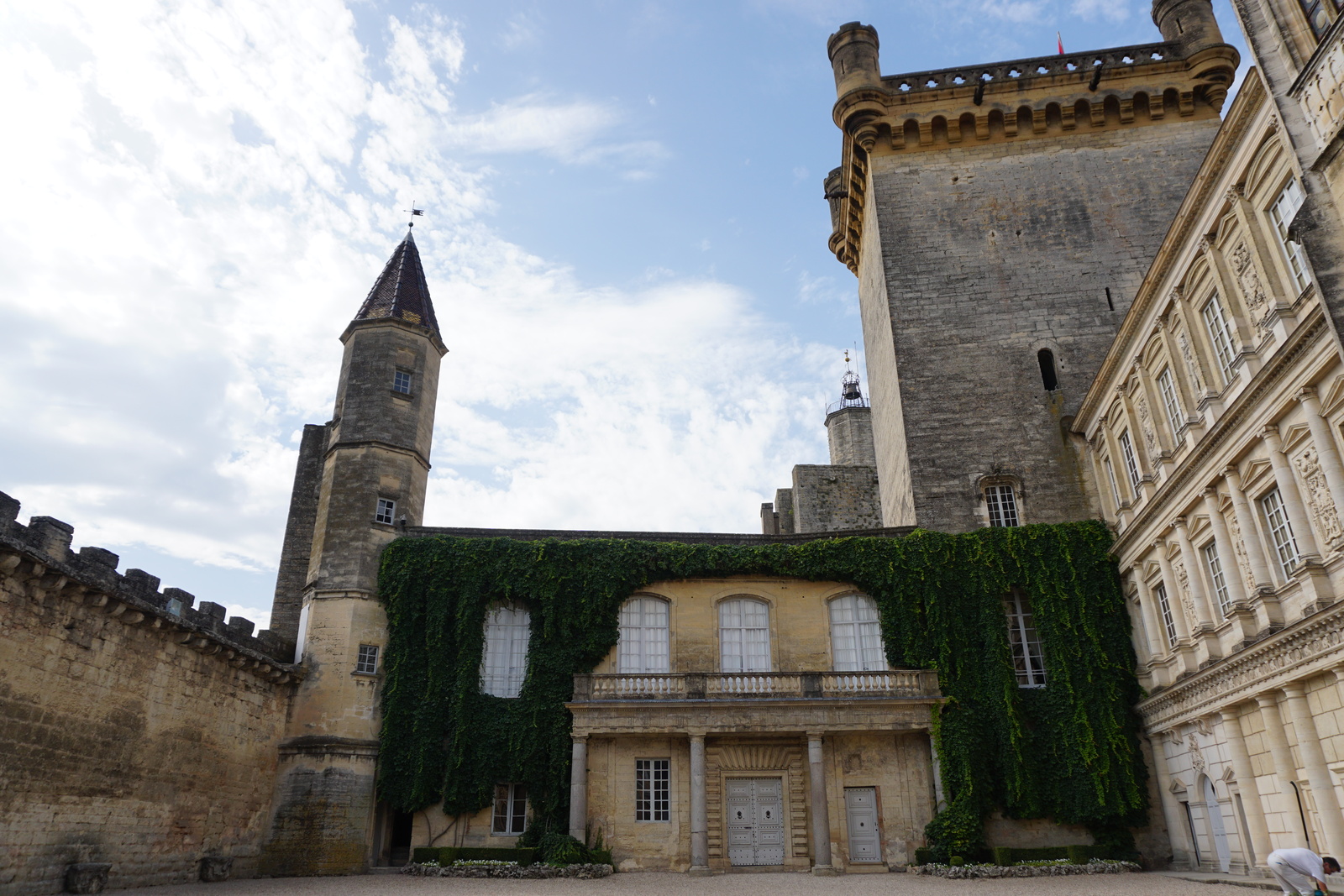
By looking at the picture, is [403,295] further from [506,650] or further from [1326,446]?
[1326,446]

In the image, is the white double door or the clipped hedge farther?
the white double door

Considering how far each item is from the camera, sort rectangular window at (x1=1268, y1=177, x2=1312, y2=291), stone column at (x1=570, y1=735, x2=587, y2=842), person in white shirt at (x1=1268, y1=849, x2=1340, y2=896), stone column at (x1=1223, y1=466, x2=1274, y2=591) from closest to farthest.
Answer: person in white shirt at (x1=1268, y1=849, x2=1340, y2=896) → rectangular window at (x1=1268, y1=177, x2=1312, y2=291) → stone column at (x1=1223, y1=466, x2=1274, y2=591) → stone column at (x1=570, y1=735, x2=587, y2=842)

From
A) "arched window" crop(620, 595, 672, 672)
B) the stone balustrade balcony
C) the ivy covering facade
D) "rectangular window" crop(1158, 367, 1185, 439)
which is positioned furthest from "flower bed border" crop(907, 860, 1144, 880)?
"rectangular window" crop(1158, 367, 1185, 439)

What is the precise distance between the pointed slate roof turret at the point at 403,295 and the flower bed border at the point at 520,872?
1419 cm

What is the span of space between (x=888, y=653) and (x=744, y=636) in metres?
3.42

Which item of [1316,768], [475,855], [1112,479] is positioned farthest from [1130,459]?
[475,855]

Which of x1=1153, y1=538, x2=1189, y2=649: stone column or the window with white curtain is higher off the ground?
the window with white curtain

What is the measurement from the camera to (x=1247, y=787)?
15.1 meters

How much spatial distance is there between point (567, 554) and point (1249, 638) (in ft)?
46.4

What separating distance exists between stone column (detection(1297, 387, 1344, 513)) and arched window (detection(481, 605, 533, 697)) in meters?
16.0

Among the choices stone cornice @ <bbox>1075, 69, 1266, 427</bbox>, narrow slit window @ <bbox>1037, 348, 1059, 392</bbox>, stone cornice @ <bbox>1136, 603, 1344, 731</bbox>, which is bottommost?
stone cornice @ <bbox>1136, 603, 1344, 731</bbox>

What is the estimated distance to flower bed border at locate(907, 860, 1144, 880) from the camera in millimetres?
17500

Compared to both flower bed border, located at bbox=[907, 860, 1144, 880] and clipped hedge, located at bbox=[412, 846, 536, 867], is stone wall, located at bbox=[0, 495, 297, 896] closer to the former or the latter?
clipped hedge, located at bbox=[412, 846, 536, 867]

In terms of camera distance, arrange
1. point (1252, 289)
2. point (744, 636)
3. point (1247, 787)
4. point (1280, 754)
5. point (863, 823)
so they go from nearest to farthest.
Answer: point (1280, 754) < point (1252, 289) < point (1247, 787) < point (863, 823) < point (744, 636)
